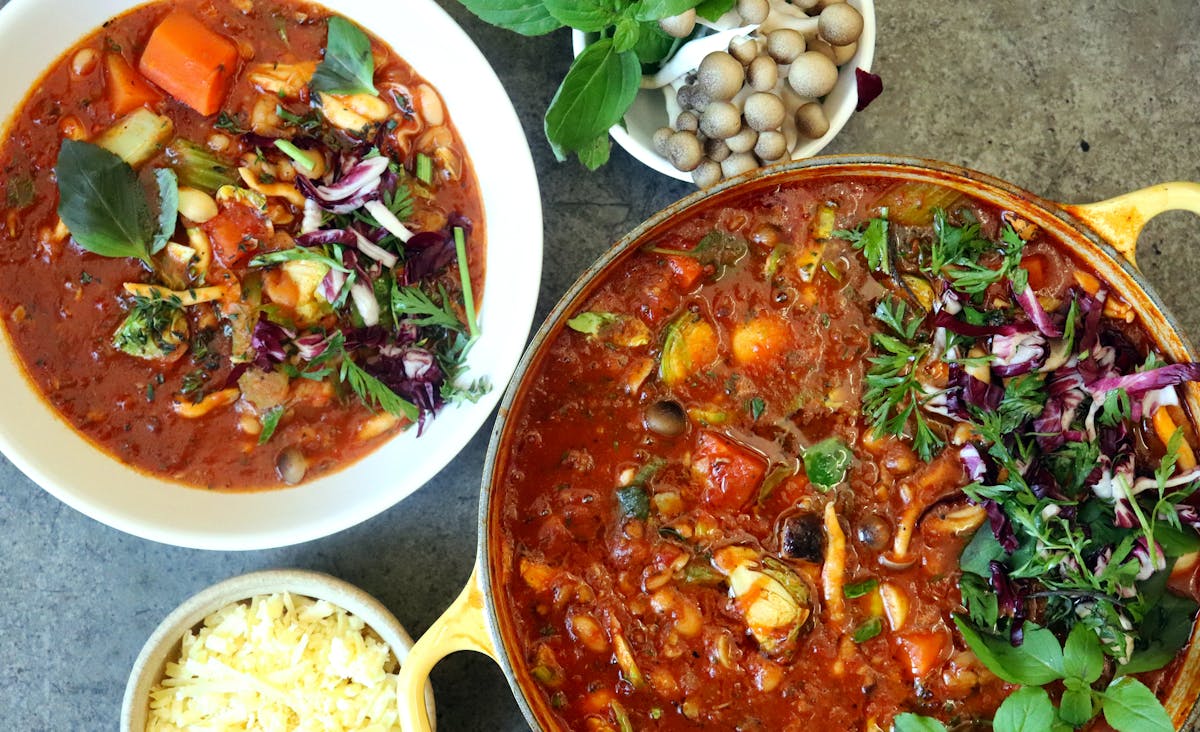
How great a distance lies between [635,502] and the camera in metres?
2.42

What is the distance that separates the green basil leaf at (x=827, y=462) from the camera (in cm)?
242

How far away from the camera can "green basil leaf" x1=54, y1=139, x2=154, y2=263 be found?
2.35m

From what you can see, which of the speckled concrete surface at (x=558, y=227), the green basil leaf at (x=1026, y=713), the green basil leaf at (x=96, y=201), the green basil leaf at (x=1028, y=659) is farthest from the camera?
the speckled concrete surface at (x=558, y=227)

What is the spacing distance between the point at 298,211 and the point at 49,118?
25.6 inches

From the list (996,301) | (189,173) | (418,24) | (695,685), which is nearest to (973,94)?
(996,301)

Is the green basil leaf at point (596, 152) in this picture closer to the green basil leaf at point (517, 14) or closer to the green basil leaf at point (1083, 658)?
the green basil leaf at point (517, 14)

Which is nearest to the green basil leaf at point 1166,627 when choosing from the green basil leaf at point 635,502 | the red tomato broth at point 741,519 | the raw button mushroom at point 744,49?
the red tomato broth at point 741,519

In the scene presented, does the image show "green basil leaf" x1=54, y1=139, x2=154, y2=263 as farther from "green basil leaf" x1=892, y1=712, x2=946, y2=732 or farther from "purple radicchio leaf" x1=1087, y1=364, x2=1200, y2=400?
"purple radicchio leaf" x1=1087, y1=364, x2=1200, y2=400

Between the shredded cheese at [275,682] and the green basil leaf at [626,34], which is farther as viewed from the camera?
the shredded cheese at [275,682]

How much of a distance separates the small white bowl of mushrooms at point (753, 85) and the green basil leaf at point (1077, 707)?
148 cm

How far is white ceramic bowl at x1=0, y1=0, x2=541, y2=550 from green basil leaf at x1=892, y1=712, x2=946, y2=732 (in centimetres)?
128

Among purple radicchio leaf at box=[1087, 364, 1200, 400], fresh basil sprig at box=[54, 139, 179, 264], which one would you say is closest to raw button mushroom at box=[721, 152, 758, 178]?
purple radicchio leaf at box=[1087, 364, 1200, 400]

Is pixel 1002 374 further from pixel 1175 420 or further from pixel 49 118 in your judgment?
pixel 49 118

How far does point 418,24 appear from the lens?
7.97ft
